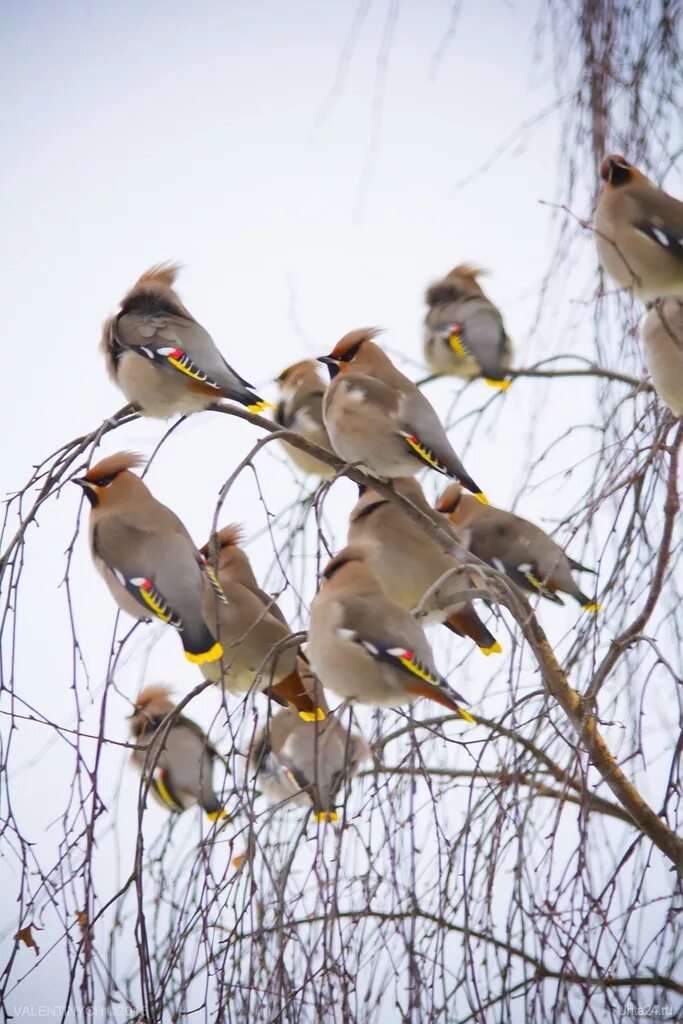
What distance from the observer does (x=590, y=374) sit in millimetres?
3793

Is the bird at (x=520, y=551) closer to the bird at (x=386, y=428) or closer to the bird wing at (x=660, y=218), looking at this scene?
the bird at (x=386, y=428)

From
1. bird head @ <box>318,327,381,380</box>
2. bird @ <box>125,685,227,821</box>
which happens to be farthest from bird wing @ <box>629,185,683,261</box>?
bird @ <box>125,685,227,821</box>

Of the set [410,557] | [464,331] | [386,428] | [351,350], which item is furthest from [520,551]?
[464,331]

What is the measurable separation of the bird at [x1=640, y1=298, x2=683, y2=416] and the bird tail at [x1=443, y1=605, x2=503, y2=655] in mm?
836

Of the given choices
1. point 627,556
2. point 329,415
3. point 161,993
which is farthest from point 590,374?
point 161,993

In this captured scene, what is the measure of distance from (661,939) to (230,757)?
31.9 inches

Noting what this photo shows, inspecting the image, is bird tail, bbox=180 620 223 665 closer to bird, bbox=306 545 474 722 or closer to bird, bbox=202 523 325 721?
bird, bbox=202 523 325 721

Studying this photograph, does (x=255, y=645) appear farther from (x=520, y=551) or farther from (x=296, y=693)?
(x=520, y=551)

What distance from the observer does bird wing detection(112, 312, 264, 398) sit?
3730 mm

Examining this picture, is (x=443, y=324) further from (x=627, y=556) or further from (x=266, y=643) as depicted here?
(x=627, y=556)

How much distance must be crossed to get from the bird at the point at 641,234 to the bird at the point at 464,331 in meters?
1.68

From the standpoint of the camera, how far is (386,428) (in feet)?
12.1

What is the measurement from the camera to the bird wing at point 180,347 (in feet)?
12.2

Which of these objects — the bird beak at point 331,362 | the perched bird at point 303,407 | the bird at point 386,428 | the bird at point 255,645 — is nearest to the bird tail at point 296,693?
the bird at point 255,645
